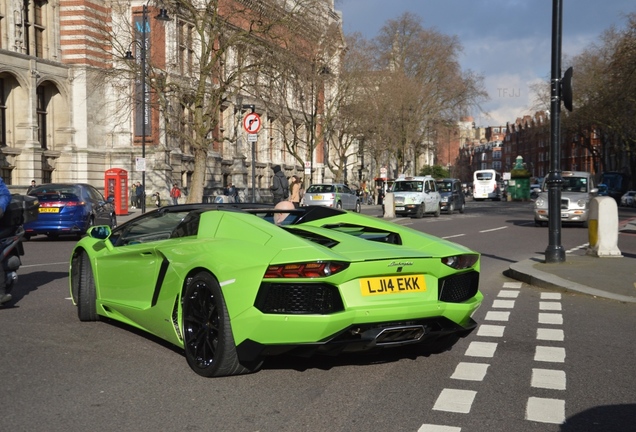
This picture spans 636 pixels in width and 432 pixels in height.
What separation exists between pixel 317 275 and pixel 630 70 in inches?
1574

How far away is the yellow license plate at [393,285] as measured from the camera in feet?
17.1

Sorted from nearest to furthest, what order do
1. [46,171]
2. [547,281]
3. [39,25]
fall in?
[547,281], [39,25], [46,171]

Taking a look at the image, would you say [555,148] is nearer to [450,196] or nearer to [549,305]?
[549,305]

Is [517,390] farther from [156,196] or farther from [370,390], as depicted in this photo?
[156,196]

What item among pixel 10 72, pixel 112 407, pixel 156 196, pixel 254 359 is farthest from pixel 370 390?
pixel 156 196

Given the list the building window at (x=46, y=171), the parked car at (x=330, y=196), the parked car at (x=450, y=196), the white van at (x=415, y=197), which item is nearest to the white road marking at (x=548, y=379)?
the white van at (x=415, y=197)

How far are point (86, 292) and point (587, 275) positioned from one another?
7451 millimetres

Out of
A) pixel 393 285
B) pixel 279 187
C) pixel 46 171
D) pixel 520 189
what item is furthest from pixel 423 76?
pixel 393 285

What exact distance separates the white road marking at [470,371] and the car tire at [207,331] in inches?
57.9

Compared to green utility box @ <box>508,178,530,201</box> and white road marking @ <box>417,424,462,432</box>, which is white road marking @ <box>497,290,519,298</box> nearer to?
white road marking @ <box>417,424,462,432</box>

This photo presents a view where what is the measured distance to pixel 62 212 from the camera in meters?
20.0

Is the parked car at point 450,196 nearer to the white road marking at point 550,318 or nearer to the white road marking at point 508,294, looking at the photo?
the white road marking at point 508,294

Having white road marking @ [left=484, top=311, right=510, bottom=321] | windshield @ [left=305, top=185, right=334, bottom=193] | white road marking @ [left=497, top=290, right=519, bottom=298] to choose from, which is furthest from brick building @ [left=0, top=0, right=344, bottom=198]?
white road marking @ [left=484, top=311, right=510, bottom=321]

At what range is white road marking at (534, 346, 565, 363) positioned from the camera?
6312mm
